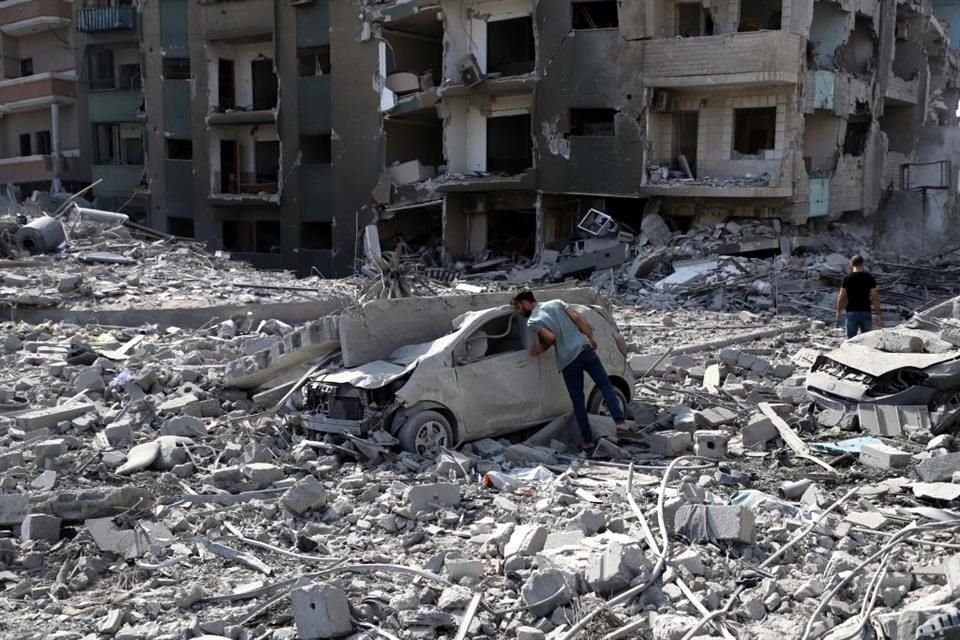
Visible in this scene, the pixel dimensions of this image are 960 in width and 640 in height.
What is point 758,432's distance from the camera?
32.4 ft

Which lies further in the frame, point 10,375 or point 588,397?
point 10,375

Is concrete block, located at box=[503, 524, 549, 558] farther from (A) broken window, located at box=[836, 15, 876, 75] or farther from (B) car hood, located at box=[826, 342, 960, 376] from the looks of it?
(A) broken window, located at box=[836, 15, 876, 75]

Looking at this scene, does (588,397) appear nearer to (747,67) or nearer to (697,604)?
(697,604)

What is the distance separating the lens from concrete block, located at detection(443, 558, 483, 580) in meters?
6.41

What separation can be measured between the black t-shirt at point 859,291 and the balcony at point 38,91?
38569mm

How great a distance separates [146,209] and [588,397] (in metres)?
34.6

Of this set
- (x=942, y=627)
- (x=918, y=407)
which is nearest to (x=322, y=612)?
(x=942, y=627)

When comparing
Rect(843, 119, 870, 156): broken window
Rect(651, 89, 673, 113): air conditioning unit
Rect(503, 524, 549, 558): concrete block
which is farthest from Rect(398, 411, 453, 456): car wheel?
Rect(843, 119, 870, 156): broken window

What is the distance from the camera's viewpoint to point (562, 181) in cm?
2970

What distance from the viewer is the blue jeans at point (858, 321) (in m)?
13.8

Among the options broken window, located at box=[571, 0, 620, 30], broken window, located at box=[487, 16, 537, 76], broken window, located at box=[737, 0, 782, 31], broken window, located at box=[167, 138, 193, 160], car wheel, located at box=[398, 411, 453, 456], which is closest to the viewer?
car wheel, located at box=[398, 411, 453, 456]

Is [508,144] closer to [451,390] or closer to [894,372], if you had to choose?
[894,372]

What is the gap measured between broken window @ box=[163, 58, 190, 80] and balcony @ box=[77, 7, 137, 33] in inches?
99.4

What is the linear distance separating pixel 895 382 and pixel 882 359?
28 cm
